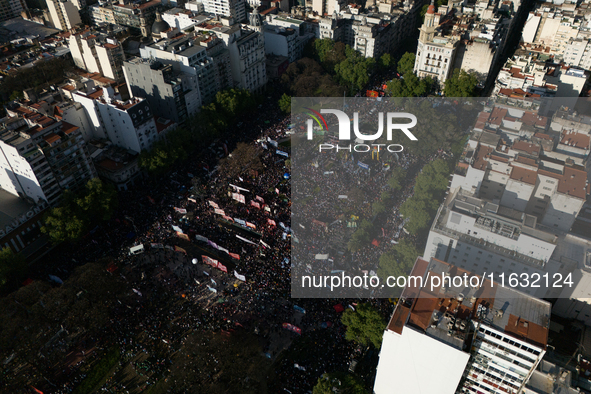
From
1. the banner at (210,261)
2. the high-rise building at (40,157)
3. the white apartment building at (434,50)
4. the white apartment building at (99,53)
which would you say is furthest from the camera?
the white apartment building at (434,50)

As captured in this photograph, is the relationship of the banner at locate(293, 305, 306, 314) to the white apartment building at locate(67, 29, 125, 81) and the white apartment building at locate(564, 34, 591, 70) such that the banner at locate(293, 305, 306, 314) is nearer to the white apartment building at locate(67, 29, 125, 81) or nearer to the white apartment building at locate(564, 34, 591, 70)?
the white apartment building at locate(67, 29, 125, 81)

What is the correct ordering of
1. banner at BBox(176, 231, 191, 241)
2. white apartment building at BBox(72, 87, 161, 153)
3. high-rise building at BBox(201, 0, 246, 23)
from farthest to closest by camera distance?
high-rise building at BBox(201, 0, 246, 23) → white apartment building at BBox(72, 87, 161, 153) → banner at BBox(176, 231, 191, 241)

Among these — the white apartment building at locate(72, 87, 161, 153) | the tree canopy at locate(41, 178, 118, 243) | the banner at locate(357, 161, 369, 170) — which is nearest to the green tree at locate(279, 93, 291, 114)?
the banner at locate(357, 161, 369, 170)

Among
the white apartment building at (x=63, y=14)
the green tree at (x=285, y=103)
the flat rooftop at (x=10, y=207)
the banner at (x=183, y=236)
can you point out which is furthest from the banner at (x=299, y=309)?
the white apartment building at (x=63, y=14)

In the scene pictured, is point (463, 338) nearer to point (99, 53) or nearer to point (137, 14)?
point (99, 53)

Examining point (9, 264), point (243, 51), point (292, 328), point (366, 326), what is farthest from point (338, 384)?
point (243, 51)

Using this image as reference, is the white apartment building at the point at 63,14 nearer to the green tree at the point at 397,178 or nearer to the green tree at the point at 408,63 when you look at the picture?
the green tree at the point at 408,63

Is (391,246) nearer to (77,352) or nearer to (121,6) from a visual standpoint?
A: (77,352)
